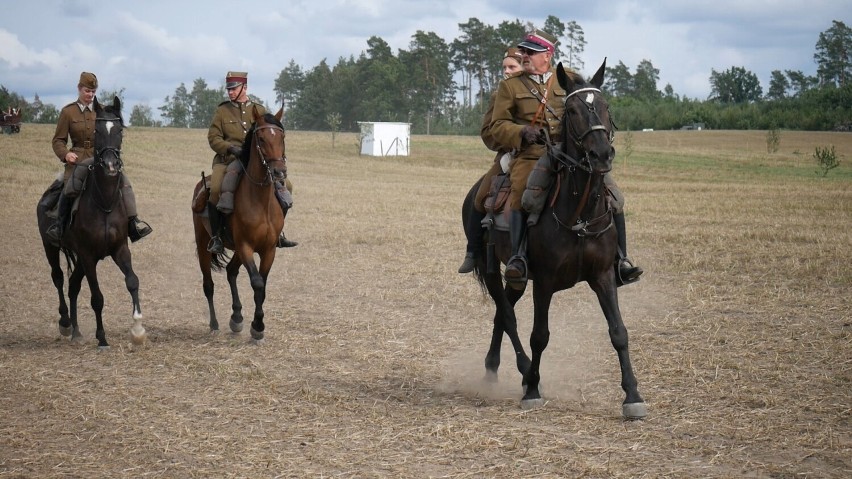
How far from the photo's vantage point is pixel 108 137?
10.5m

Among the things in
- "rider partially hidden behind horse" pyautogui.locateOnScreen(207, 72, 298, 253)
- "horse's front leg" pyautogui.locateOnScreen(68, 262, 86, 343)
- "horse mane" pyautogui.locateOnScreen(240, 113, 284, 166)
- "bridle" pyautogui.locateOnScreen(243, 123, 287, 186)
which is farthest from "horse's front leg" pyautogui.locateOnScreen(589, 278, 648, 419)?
"horse's front leg" pyautogui.locateOnScreen(68, 262, 86, 343)

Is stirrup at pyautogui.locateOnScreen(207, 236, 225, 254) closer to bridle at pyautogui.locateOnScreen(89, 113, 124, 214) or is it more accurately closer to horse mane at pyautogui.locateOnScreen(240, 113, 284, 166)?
horse mane at pyautogui.locateOnScreen(240, 113, 284, 166)

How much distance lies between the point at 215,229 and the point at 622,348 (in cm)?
605

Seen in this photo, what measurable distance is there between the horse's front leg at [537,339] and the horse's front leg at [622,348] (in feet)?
1.37

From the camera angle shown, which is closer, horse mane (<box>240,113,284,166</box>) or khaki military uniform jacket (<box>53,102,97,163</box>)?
horse mane (<box>240,113,284,166</box>)

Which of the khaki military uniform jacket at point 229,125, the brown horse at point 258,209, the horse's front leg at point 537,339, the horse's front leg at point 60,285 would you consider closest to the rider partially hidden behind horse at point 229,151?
the khaki military uniform jacket at point 229,125

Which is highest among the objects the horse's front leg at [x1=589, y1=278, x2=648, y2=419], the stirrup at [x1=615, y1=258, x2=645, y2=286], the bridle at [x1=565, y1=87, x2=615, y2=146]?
the bridle at [x1=565, y1=87, x2=615, y2=146]

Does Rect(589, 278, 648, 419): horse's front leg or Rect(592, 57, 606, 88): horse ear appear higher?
Rect(592, 57, 606, 88): horse ear

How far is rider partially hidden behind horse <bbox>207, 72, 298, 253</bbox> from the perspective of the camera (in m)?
11.4

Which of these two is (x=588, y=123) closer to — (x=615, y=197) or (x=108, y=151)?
(x=615, y=197)

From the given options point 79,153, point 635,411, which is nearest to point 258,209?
point 79,153

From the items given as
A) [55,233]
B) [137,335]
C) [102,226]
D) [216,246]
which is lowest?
[137,335]

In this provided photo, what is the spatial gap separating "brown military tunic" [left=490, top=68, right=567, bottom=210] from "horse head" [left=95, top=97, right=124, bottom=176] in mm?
4582

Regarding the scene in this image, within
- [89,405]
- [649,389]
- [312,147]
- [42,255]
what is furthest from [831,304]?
[312,147]
